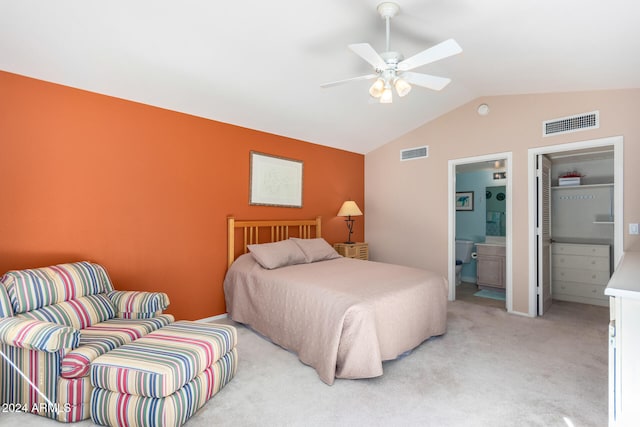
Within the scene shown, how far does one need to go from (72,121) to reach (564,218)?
6313mm

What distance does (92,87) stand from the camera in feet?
9.06

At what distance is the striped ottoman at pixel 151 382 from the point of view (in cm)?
173

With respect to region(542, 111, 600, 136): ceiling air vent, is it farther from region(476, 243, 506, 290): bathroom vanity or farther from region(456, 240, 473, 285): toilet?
region(456, 240, 473, 285): toilet

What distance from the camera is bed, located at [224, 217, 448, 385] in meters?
2.30

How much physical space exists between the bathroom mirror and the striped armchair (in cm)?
550

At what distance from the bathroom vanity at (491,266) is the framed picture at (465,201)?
42.8 inches

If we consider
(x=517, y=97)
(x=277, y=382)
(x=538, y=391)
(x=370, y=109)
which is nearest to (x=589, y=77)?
(x=517, y=97)

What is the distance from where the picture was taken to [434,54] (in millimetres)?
1988

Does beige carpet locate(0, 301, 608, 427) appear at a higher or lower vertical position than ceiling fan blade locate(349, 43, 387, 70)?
lower

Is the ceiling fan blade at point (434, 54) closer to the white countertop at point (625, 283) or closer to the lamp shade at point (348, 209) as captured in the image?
the white countertop at point (625, 283)

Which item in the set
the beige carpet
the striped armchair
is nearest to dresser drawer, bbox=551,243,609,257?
the beige carpet

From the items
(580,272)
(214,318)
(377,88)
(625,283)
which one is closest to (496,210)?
(580,272)

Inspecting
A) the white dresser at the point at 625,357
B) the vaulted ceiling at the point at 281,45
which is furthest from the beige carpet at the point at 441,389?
the vaulted ceiling at the point at 281,45

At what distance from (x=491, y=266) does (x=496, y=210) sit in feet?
3.96
